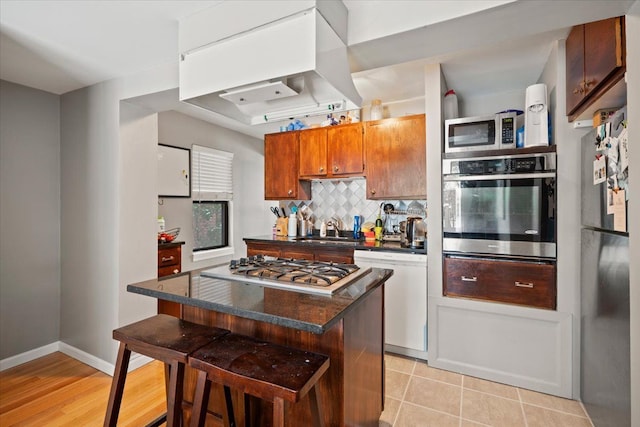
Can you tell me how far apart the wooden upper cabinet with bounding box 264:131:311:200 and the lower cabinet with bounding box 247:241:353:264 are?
609 millimetres

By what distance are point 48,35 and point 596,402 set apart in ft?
12.5

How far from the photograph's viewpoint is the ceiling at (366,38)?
1314 mm

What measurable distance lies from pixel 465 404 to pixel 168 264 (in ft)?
8.85

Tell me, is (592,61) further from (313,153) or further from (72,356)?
(72,356)

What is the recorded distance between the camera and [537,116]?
229 cm

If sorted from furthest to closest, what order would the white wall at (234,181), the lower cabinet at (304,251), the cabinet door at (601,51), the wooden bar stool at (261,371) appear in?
the white wall at (234,181), the lower cabinet at (304,251), the cabinet door at (601,51), the wooden bar stool at (261,371)

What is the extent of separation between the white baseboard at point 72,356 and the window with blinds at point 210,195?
59.2 inches

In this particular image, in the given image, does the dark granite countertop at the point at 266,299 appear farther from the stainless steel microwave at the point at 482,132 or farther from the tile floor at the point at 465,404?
the stainless steel microwave at the point at 482,132

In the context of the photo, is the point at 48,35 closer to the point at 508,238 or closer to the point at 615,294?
the point at 508,238

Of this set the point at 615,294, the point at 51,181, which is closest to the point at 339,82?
the point at 615,294

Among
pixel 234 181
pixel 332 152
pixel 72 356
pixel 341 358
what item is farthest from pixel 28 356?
pixel 332 152

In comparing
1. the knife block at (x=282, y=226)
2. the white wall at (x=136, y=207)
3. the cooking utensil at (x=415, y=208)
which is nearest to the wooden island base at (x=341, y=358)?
the white wall at (x=136, y=207)

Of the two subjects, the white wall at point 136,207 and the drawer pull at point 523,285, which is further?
the white wall at point 136,207

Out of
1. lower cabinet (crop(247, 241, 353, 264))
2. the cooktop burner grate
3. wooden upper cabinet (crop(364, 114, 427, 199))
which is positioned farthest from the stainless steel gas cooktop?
wooden upper cabinet (crop(364, 114, 427, 199))
